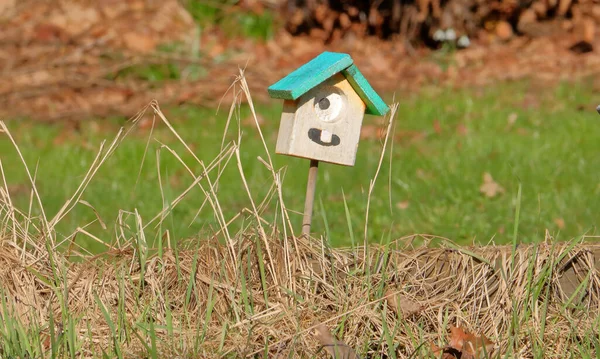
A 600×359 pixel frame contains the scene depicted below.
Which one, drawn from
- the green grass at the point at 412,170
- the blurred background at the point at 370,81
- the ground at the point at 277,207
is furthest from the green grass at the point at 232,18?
the green grass at the point at 412,170

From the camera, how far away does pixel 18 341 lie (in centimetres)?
273

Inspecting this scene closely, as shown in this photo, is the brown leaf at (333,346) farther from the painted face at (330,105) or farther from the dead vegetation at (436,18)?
the dead vegetation at (436,18)

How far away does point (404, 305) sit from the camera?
2916 millimetres

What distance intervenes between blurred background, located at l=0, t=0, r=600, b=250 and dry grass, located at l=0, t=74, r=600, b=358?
5.10 feet

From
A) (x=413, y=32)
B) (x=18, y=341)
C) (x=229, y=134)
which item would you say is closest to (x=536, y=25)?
(x=413, y=32)

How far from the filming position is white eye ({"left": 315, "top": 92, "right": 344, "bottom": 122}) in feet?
10.6

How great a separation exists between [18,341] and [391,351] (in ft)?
3.37

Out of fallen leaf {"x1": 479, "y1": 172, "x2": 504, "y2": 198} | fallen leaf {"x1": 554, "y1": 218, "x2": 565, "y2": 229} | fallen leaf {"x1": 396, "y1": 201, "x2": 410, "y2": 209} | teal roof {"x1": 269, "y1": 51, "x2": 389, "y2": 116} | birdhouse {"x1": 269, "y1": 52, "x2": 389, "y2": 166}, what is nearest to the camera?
teal roof {"x1": 269, "y1": 51, "x2": 389, "y2": 116}

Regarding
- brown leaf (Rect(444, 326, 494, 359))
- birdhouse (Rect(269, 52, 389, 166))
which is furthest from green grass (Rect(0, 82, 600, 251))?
brown leaf (Rect(444, 326, 494, 359))

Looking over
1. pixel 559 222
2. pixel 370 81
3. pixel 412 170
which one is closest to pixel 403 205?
pixel 412 170

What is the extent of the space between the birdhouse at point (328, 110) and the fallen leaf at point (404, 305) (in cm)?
51

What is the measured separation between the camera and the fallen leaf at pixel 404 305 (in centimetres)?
290

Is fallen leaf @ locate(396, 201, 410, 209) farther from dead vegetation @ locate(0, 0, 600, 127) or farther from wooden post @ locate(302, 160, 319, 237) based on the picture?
dead vegetation @ locate(0, 0, 600, 127)

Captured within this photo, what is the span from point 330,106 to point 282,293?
659mm
